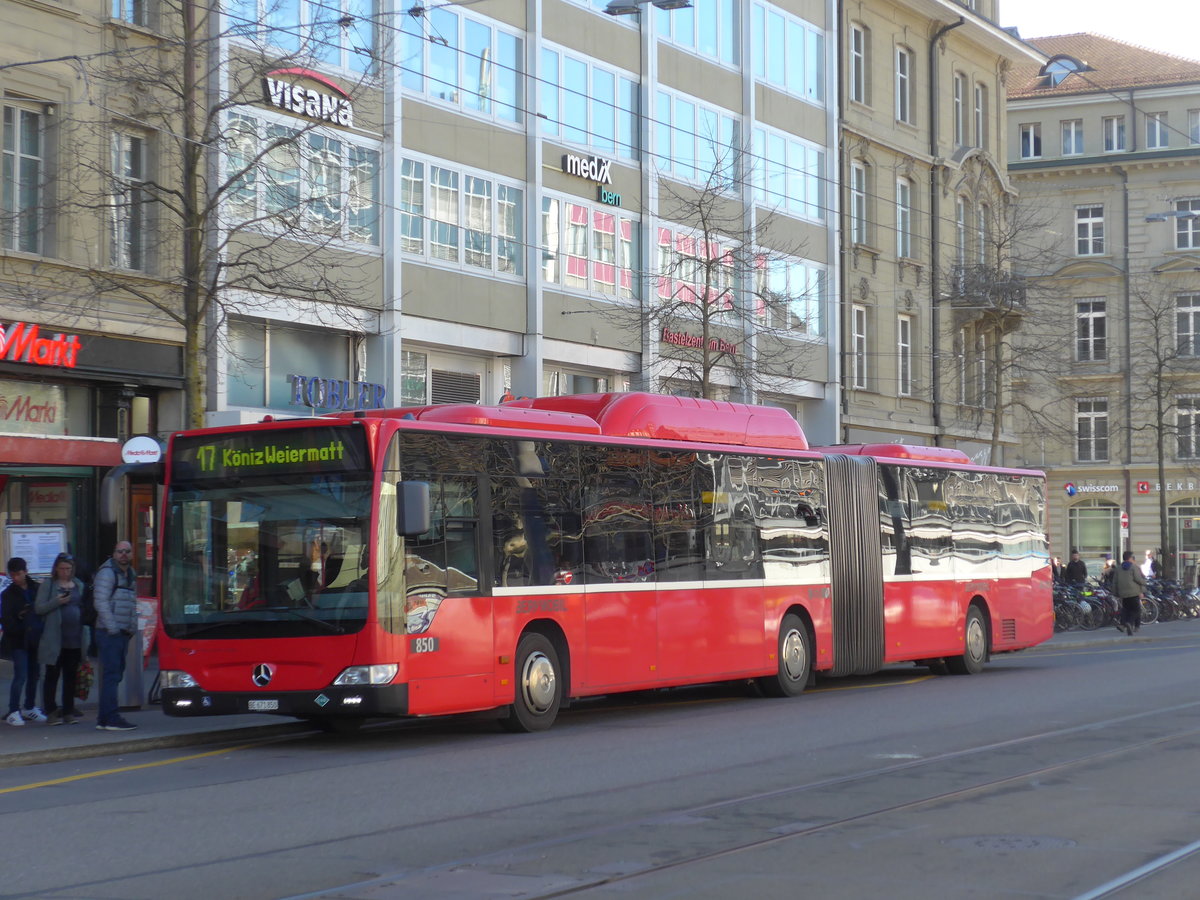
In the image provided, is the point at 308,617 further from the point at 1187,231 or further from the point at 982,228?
the point at 1187,231

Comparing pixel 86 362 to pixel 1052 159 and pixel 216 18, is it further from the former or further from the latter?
pixel 1052 159

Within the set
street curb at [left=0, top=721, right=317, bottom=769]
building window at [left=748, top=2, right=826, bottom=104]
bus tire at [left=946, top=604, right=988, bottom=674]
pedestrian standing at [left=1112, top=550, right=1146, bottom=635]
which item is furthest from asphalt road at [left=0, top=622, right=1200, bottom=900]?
building window at [left=748, top=2, right=826, bottom=104]

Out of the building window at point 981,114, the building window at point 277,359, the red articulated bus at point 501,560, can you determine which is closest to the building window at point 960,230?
the building window at point 981,114

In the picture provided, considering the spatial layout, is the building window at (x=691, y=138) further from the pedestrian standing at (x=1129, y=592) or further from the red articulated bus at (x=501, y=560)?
the red articulated bus at (x=501, y=560)

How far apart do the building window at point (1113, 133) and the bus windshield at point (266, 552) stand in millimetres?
60682

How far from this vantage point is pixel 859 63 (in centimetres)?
4438

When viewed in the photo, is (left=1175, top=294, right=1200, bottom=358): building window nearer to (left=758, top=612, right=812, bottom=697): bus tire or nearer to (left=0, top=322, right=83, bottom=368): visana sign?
(left=758, top=612, right=812, bottom=697): bus tire

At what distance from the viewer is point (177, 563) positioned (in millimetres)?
15102

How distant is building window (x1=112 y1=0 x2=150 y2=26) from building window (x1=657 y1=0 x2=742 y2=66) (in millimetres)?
14036

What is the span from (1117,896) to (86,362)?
1847 centimetres

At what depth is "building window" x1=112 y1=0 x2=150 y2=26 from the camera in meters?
24.1

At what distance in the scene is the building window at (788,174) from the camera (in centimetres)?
3938

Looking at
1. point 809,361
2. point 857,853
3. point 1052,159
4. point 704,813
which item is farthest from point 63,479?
point 1052,159

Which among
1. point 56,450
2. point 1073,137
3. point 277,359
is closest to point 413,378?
point 277,359
